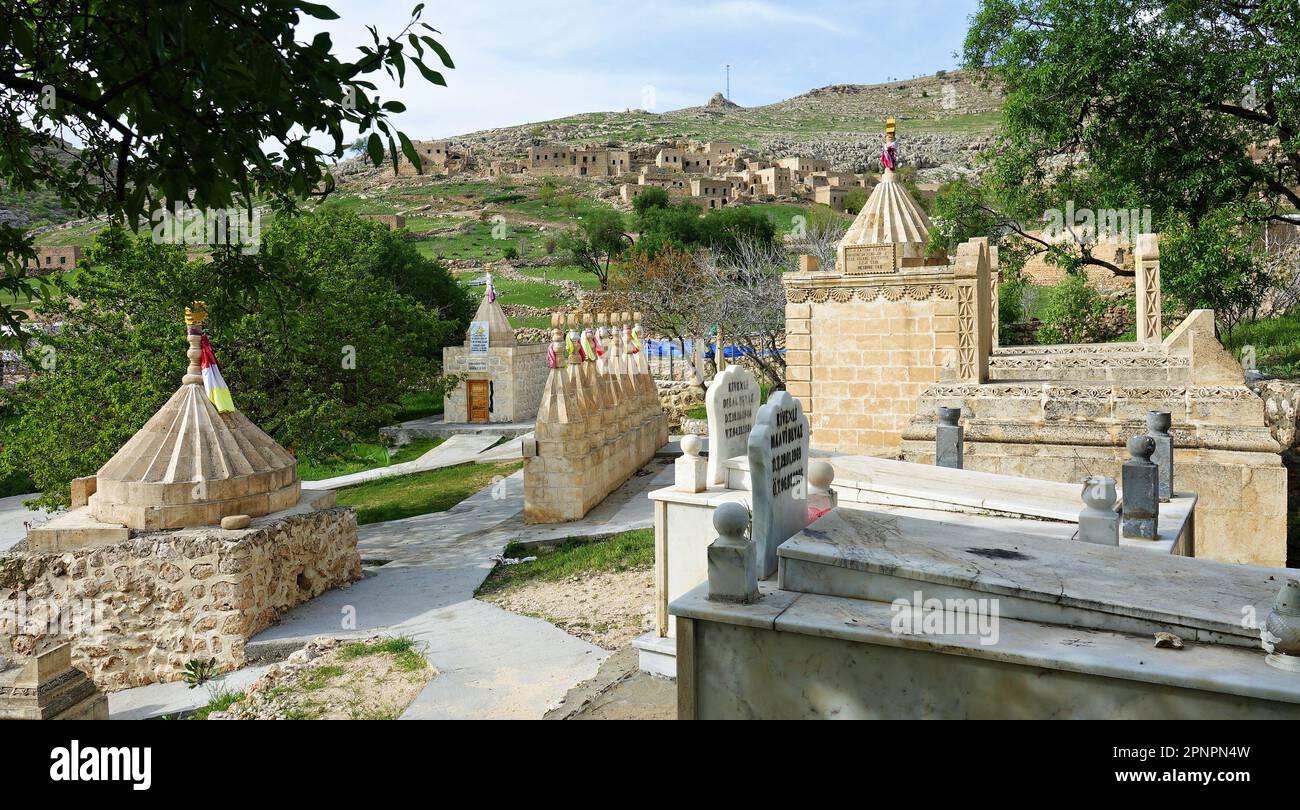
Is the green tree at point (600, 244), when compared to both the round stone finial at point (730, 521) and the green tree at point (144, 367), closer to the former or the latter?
the green tree at point (144, 367)

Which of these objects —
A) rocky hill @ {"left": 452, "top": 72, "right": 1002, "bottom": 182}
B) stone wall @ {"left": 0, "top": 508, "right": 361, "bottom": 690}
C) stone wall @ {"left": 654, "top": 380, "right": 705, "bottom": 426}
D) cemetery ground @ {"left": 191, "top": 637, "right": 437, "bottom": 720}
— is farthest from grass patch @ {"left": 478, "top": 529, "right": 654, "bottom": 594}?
rocky hill @ {"left": 452, "top": 72, "right": 1002, "bottom": 182}

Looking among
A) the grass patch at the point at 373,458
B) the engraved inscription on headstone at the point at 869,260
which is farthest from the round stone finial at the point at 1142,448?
the grass patch at the point at 373,458

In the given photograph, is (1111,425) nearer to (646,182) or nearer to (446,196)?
(646,182)

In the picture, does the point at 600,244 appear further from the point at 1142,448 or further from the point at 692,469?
the point at 1142,448

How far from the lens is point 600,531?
1383 centimetres

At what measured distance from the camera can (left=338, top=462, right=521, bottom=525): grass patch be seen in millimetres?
18031

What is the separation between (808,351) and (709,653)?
11.7 m

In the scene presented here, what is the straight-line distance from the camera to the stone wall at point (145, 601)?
9703mm

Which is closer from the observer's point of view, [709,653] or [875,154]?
[709,653]

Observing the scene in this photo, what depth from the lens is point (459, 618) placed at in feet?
31.7

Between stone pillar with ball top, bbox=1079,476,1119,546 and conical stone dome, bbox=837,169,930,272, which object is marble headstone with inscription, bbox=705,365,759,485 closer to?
stone pillar with ball top, bbox=1079,476,1119,546

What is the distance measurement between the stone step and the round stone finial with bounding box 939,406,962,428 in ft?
13.2

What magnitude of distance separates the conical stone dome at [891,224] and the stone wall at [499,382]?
1569cm

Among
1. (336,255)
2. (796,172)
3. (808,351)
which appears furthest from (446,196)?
(808,351)
